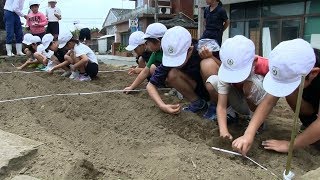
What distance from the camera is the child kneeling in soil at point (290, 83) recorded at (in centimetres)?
207

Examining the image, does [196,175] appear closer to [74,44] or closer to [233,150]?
[233,150]

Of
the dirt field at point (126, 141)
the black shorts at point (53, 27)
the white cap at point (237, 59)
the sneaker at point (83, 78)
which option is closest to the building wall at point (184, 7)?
the black shorts at point (53, 27)

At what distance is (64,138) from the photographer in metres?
2.83

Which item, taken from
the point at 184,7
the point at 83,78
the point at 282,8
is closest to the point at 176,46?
the point at 83,78

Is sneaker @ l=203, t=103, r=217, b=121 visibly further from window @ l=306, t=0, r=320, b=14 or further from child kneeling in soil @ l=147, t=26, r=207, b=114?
window @ l=306, t=0, r=320, b=14

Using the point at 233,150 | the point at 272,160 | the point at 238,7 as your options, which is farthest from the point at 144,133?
the point at 238,7

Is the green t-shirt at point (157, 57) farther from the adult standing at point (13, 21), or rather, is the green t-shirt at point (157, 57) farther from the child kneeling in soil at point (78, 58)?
the adult standing at point (13, 21)

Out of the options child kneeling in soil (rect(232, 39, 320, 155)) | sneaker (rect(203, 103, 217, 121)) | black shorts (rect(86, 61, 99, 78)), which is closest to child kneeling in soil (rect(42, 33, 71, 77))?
black shorts (rect(86, 61, 99, 78))

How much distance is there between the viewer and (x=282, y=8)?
29.8 ft

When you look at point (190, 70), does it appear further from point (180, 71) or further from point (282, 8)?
point (282, 8)

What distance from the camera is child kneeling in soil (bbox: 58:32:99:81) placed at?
5129mm

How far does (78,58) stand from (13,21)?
3.39 meters

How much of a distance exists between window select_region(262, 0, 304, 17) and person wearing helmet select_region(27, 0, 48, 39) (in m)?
5.25

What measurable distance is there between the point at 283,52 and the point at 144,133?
1.28 meters
